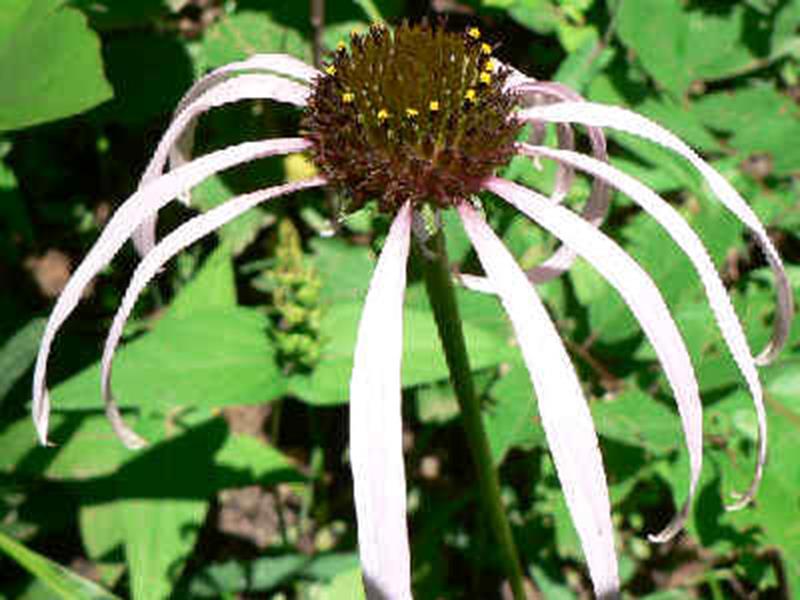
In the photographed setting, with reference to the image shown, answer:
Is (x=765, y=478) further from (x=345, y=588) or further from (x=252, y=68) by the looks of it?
(x=252, y=68)

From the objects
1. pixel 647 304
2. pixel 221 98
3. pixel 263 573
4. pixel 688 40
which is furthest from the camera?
pixel 688 40

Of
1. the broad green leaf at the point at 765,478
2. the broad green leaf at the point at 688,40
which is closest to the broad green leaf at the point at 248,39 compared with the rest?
the broad green leaf at the point at 688,40

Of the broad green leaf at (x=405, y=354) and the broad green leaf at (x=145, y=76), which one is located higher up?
the broad green leaf at (x=145, y=76)

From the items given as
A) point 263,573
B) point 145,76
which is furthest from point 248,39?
point 263,573

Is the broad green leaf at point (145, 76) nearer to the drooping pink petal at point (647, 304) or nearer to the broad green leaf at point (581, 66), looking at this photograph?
the broad green leaf at point (581, 66)

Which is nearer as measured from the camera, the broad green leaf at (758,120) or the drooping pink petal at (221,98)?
the drooping pink petal at (221,98)

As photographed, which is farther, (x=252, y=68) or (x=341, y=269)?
(x=341, y=269)

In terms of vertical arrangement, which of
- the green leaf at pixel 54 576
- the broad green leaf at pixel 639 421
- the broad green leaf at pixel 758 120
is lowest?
the green leaf at pixel 54 576
